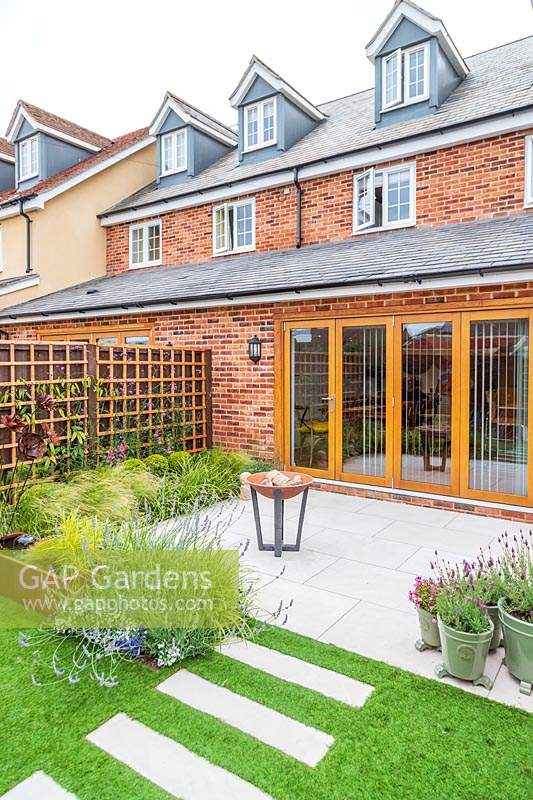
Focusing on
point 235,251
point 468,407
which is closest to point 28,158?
point 235,251

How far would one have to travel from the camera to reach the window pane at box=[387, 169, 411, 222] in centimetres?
1011

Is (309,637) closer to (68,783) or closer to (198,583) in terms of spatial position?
(198,583)

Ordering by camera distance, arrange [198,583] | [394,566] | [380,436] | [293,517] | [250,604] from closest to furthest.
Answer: [198,583] → [250,604] → [394,566] → [293,517] → [380,436]

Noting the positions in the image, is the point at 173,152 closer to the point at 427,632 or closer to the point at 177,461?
the point at 177,461

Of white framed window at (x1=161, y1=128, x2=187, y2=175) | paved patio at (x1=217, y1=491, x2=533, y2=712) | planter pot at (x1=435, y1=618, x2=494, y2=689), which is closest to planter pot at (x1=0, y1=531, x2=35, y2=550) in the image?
paved patio at (x1=217, y1=491, x2=533, y2=712)

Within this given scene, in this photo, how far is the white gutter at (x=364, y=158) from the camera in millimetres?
8953

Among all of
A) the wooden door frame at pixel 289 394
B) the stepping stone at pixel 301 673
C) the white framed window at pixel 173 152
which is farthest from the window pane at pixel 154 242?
the stepping stone at pixel 301 673

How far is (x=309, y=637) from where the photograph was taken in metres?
3.94

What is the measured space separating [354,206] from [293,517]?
6.62 m

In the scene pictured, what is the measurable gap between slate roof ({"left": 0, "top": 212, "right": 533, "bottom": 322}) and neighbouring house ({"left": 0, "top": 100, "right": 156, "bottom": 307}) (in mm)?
1672

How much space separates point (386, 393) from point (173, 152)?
10.8 metres

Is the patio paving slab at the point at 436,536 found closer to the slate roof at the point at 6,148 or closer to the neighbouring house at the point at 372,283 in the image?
the neighbouring house at the point at 372,283

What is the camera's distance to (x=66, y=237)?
14.6 metres

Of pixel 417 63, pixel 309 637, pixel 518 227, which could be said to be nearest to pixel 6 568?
pixel 309 637
